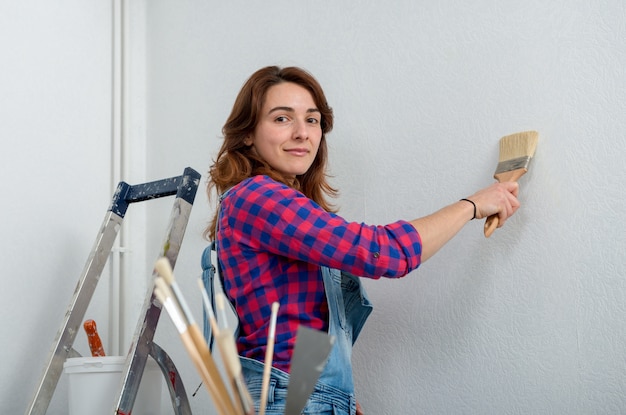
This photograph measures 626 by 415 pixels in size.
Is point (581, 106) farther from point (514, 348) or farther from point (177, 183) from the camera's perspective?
point (177, 183)

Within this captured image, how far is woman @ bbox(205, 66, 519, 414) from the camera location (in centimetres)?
111

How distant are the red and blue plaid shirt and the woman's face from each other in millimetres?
149

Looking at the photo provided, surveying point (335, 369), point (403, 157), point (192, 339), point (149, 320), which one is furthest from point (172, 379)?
point (192, 339)

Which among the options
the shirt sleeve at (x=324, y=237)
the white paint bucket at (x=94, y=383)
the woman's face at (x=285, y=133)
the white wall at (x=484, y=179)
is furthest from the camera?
the white paint bucket at (x=94, y=383)

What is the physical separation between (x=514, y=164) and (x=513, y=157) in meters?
0.02

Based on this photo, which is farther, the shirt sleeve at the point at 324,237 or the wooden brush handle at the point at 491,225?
the wooden brush handle at the point at 491,225

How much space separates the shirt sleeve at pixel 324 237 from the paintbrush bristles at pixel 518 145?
13.0 inches

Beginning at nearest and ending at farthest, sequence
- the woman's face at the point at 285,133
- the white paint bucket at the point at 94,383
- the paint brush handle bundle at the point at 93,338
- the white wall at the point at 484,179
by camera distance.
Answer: the white wall at the point at 484,179
the woman's face at the point at 285,133
the white paint bucket at the point at 94,383
the paint brush handle bundle at the point at 93,338

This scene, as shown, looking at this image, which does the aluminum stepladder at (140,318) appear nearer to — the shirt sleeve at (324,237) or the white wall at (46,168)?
the white wall at (46,168)

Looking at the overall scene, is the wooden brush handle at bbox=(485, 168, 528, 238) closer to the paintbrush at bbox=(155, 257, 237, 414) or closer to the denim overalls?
the denim overalls

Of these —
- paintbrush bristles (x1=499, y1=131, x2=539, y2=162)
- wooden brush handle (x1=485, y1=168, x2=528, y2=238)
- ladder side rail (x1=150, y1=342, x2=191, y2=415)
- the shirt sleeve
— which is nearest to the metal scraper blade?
the shirt sleeve

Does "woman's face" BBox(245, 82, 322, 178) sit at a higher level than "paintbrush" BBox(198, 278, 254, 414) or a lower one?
higher

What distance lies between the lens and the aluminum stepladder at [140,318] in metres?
1.45

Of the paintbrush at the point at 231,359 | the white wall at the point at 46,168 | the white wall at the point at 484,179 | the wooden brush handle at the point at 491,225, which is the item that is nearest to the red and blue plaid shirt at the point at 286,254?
the wooden brush handle at the point at 491,225
